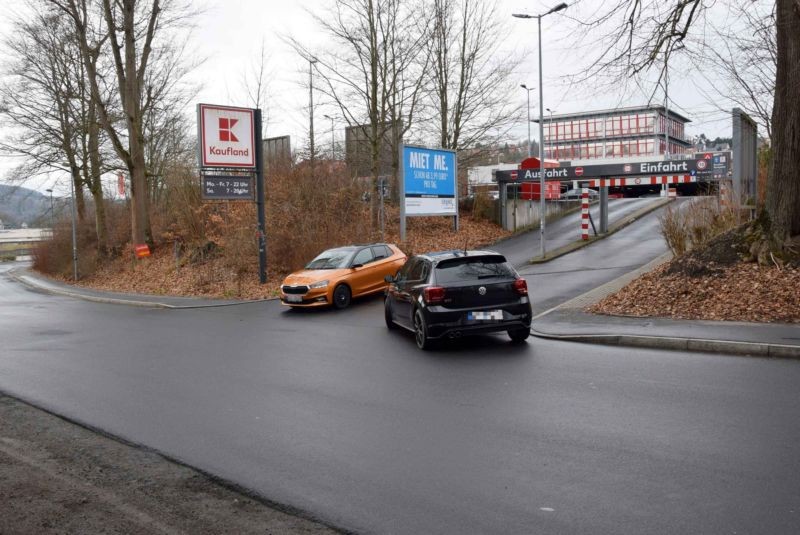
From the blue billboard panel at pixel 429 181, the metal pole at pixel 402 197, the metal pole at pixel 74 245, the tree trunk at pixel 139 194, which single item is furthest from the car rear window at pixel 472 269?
the metal pole at pixel 74 245

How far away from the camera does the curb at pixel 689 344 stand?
29.8 feet

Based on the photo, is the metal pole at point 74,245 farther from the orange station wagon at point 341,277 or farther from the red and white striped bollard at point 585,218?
the red and white striped bollard at point 585,218

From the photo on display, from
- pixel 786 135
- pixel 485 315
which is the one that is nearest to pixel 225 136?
pixel 485 315

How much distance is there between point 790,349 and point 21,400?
988 centimetres

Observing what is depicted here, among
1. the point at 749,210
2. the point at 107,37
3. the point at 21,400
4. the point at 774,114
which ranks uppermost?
the point at 107,37

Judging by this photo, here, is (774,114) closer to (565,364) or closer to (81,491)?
(565,364)

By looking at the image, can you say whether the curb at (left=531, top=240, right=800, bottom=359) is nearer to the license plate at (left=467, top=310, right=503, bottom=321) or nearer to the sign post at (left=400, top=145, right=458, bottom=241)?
the license plate at (left=467, top=310, right=503, bottom=321)

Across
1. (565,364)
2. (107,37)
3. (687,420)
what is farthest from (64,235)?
(687,420)

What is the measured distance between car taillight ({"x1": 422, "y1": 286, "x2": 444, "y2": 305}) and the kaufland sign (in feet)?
46.5

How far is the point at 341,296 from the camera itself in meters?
17.1

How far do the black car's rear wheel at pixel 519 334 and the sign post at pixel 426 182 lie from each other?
15.7 metres

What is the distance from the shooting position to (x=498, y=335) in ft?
39.3

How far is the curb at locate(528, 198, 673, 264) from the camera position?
78.7 ft

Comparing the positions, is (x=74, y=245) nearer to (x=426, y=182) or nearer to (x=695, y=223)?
(x=426, y=182)
